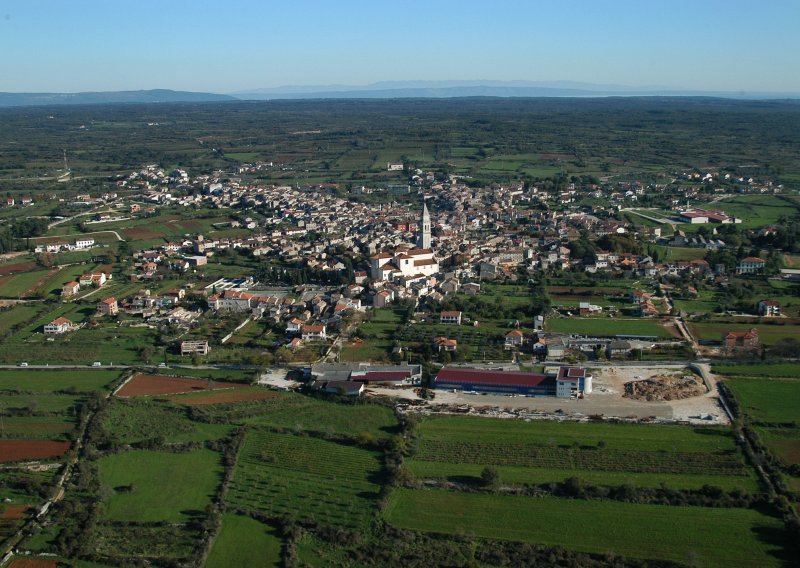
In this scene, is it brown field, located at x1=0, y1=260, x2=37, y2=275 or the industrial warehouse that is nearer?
the industrial warehouse

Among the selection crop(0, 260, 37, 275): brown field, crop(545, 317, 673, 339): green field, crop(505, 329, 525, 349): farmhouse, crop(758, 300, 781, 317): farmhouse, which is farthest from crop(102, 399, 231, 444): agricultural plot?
crop(758, 300, 781, 317): farmhouse

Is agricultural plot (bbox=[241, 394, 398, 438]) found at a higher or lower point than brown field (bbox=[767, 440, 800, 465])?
lower

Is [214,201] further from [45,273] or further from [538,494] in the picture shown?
[538,494]

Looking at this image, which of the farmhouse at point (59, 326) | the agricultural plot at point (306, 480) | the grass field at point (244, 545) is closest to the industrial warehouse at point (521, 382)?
the agricultural plot at point (306, 480)

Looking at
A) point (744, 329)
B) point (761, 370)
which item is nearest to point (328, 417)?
point (761, 370)

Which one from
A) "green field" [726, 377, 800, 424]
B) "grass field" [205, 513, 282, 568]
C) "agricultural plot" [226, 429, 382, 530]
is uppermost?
"green field" [726, 377, 800, 424]

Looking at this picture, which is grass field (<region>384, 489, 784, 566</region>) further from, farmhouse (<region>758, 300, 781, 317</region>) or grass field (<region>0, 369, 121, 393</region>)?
farmhouse (<region>758, 300, 781, 317</region>)

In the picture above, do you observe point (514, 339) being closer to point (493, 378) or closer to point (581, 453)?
point (493, 378)
